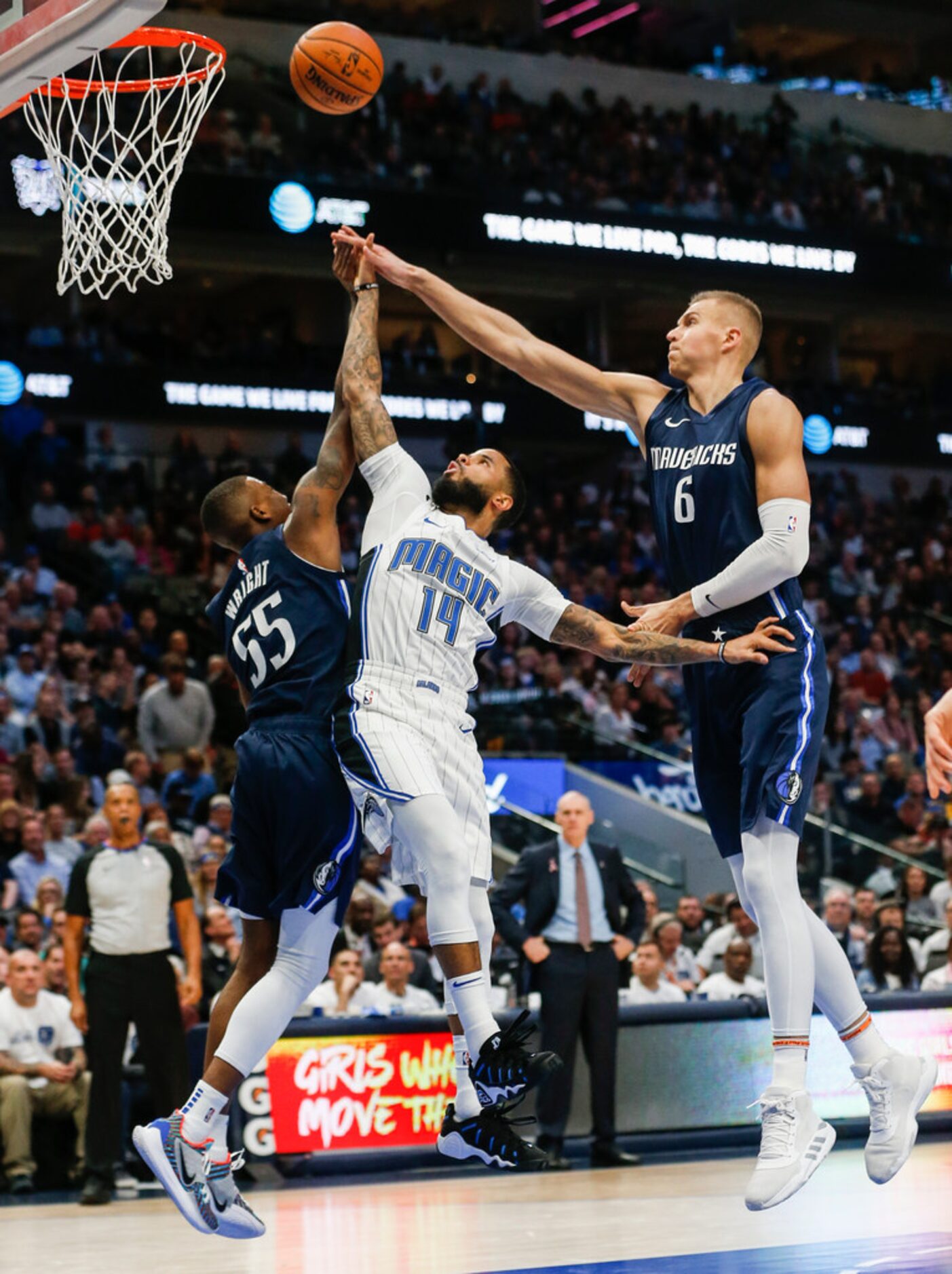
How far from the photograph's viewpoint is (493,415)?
92.7 ft

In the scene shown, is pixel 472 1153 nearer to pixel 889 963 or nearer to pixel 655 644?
pixel 655 644

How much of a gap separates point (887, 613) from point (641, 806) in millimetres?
8170

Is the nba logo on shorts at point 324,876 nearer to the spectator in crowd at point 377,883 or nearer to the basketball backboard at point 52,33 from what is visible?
the basketball backboard at point 52,33

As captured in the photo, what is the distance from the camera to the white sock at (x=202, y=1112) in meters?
6.61

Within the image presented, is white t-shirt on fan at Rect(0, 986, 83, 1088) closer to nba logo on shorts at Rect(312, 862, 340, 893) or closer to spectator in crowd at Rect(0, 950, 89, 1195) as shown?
spectator in crowd at Rect(0, 950, 89, 1195)

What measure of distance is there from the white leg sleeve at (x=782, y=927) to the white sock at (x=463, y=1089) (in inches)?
44.3

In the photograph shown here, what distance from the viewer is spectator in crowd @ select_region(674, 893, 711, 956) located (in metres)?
15.5

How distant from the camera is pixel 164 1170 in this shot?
6.55 m

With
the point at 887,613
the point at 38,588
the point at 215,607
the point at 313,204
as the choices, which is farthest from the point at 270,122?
the point at 215,607

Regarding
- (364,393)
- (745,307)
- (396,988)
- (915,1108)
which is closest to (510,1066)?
(915,1108)

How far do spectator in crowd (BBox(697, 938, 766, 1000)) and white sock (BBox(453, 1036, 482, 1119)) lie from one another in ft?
24.0

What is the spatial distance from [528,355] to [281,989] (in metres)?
2.71

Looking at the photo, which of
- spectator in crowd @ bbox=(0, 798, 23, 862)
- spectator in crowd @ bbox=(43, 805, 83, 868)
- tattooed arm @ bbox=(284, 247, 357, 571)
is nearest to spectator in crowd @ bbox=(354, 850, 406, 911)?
spectator in crowd @ bbox=(43, 805, 83, 868)

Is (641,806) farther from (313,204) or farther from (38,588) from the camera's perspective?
(313,204)
